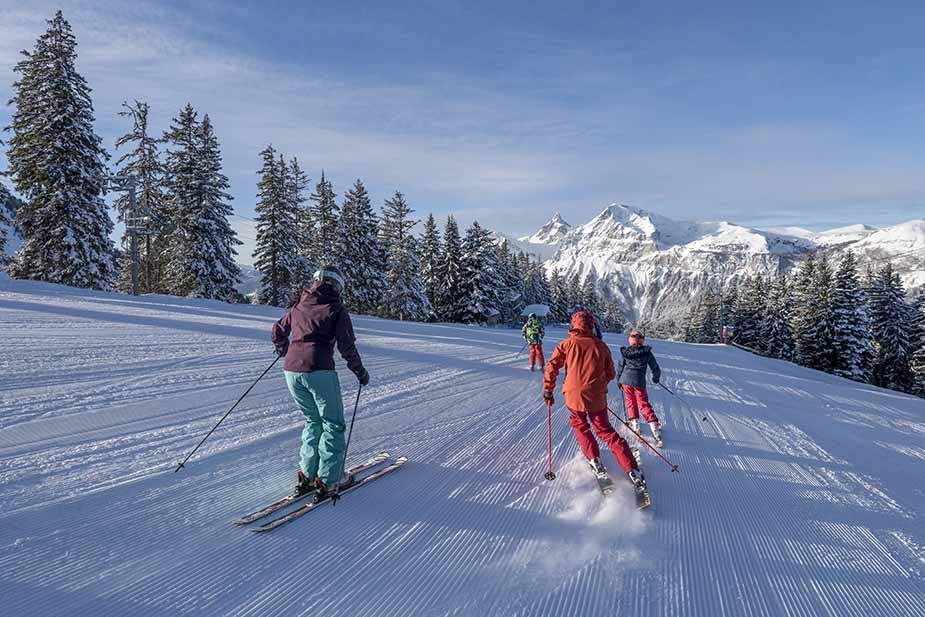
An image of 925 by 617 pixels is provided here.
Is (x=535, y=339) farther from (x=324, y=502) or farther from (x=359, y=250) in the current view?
(x=359, y=250)

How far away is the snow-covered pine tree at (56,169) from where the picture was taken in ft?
72.5

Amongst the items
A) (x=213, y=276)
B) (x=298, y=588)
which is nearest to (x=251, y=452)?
(x=298, y=588)

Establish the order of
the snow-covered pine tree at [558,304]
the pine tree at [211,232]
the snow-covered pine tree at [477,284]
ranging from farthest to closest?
the snow-covered pine tree at [558,304] < the snow-covered pine tree at [477,284] < the pine tree at [211,232]

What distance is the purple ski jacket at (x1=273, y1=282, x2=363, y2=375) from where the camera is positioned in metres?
3.93

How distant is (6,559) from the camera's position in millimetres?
2945

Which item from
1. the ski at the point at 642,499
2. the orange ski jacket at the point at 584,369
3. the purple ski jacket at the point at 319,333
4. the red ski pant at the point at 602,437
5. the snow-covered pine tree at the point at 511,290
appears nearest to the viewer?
the purple ski jacket at the point at 319,333

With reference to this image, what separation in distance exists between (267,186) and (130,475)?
104 feet

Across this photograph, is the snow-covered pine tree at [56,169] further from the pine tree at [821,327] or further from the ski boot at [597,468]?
the pine tree at [821,327]

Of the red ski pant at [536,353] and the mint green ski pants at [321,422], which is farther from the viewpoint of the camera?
the red ski pant at [536,353]

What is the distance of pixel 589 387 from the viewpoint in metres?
4.53

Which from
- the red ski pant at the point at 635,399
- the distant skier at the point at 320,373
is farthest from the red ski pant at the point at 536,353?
the distant skier at the point at 320,373

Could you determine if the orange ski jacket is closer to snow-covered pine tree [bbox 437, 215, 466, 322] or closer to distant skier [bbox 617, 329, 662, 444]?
distant skier [bbox 617, 329, 662, 444]

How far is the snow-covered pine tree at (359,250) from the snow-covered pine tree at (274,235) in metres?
4.16

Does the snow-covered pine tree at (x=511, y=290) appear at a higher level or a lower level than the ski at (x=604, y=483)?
higher
